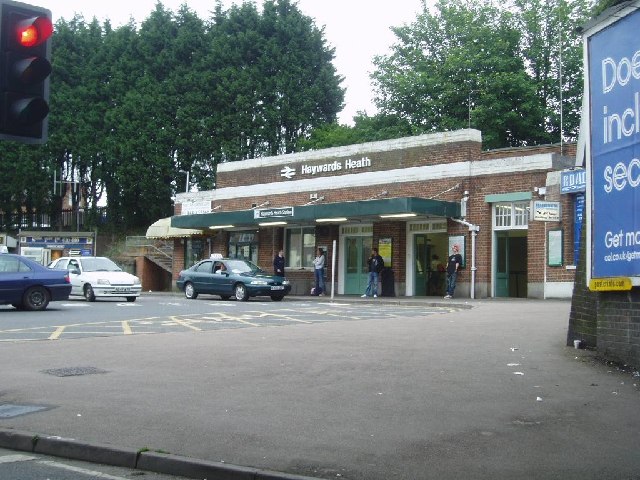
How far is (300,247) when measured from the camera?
35188mm

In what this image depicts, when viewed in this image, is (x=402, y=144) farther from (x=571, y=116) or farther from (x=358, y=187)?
(x=571, y=116)

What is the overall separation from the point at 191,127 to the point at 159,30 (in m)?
8.60

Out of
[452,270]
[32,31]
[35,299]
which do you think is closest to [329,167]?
[452,270]

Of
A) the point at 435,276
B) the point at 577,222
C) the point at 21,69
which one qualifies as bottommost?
the point at 435,276

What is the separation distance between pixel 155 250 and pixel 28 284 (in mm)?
23682

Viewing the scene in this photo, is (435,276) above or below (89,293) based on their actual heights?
above

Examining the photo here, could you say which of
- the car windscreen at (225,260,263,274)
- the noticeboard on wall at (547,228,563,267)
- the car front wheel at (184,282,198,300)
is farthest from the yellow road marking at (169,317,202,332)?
the noticeboard on wall at (547,228,563,267)

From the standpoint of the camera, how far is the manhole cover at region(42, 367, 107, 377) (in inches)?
395

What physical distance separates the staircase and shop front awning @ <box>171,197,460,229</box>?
Result: 7.22 metres

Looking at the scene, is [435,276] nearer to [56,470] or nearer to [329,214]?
[329,214]

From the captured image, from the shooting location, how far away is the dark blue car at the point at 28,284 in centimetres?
2080

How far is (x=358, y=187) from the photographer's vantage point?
32281mm

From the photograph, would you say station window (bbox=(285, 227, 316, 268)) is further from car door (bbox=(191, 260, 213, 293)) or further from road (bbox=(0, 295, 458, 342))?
road (bbox=(0, 295, 458, 342))

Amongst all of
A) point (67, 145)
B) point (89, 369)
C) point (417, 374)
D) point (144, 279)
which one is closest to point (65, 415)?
point (89, 369)
